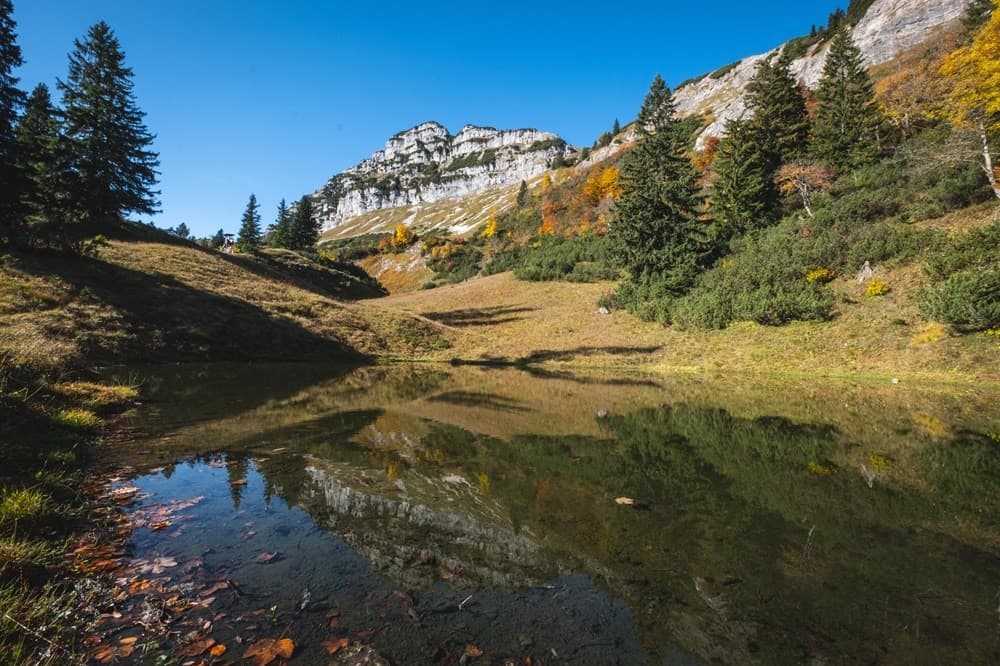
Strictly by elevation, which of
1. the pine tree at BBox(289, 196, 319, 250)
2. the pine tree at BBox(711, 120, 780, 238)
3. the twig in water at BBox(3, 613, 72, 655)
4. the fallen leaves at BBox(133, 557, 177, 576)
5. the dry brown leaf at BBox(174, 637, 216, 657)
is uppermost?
the pine tree at BBox(289, 196, 319, 250)

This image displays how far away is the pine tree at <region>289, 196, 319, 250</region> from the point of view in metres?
70.8

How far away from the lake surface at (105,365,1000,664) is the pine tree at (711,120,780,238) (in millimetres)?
32134

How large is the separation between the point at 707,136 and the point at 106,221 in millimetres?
85311

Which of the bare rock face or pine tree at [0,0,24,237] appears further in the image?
the bare rock face

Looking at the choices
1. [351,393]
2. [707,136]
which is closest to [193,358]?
[351,393]

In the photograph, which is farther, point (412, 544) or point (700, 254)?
point (700, 254)

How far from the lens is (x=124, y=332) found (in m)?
21.4

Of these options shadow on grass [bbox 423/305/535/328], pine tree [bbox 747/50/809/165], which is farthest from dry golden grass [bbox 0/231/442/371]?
pine tree [bbox 747/50/809/165]

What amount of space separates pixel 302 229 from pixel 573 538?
7701cm

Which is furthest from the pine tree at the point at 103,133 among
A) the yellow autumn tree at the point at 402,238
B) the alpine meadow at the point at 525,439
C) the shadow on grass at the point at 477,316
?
the yellow autumn tree at the point at 402,238

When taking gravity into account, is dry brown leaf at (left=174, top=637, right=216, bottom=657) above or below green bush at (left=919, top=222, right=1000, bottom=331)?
below

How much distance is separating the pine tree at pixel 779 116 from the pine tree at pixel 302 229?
209 feet

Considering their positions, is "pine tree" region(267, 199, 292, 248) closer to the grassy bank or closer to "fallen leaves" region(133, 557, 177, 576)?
the grassy bank

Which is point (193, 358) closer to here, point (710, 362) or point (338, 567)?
point (338, 567)
